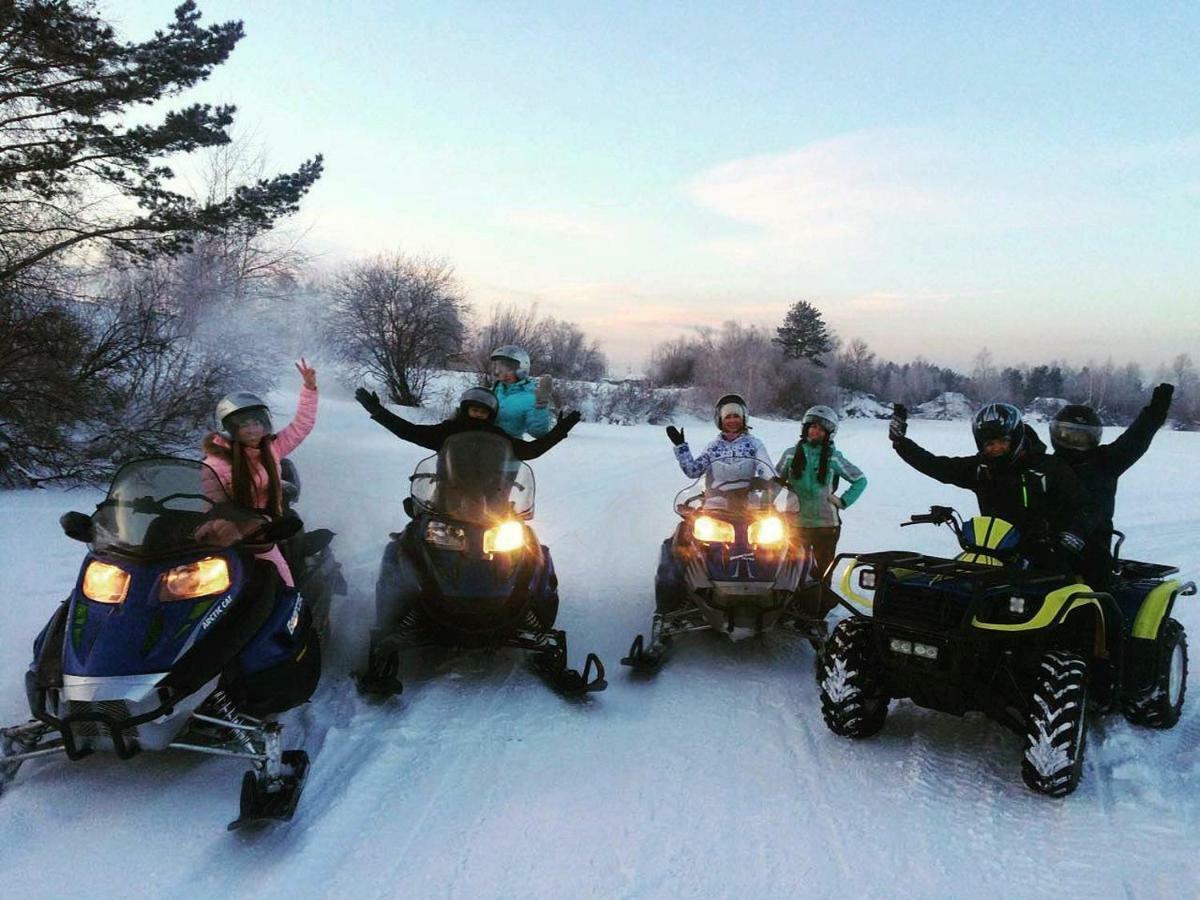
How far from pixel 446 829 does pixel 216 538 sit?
176 centimetres

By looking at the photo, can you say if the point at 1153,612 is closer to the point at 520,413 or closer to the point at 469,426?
the point at 469,426

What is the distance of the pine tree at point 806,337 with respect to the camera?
67438 millimetres

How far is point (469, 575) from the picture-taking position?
15.9ft

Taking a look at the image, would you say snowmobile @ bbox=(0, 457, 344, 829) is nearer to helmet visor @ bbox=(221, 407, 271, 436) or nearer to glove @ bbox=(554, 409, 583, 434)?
helmet visor @ bbox=(221, 407, 271, 436)

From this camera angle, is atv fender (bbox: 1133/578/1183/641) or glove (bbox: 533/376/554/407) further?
glove (bbox: 533/376/554/407)

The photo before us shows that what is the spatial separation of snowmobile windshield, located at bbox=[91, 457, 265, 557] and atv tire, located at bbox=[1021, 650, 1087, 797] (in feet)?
13.1

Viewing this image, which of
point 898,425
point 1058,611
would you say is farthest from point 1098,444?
point 1058,611

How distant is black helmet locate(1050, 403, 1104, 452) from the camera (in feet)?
19.2

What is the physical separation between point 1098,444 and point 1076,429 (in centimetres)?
25

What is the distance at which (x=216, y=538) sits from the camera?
3912mm

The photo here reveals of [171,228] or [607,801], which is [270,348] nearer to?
[171,228]

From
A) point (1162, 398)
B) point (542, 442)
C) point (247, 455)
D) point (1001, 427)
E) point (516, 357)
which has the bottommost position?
point (247, 455)

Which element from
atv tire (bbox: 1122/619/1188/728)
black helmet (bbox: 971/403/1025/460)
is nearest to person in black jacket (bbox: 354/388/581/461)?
black helmet (bbox: 971/403/1025/460)

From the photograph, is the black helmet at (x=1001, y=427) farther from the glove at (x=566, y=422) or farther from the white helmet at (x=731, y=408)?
the glove at (x=566, y=422)
